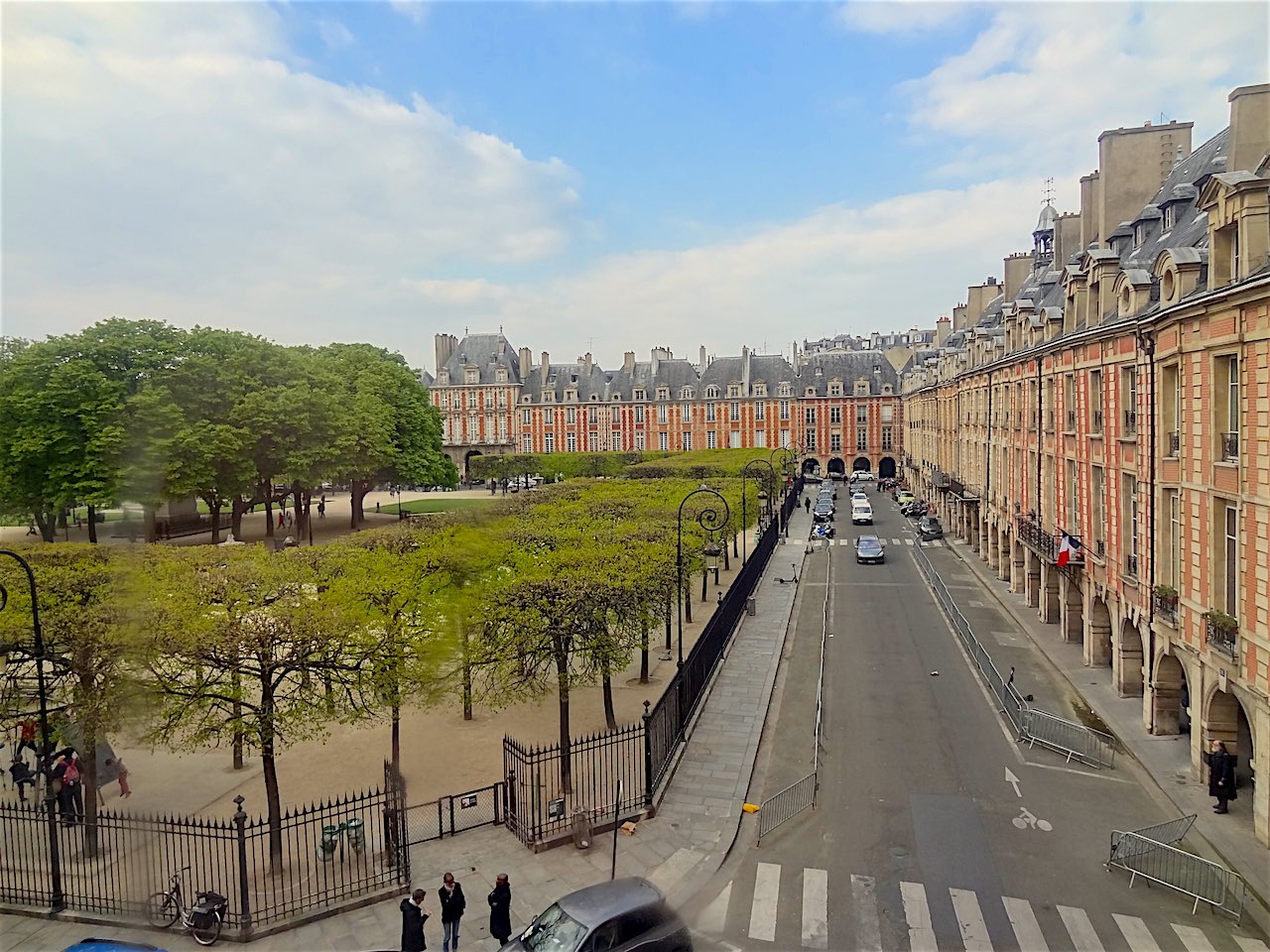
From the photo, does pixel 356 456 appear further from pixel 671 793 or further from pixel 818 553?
pixel 671 793

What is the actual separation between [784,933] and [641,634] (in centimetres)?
841

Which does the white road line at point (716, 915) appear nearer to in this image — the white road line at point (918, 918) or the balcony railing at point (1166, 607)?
the white road line at point (918, 918)

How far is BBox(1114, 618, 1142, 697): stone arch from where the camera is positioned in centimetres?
2008

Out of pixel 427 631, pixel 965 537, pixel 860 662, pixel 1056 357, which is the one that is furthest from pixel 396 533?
pixel 965 537

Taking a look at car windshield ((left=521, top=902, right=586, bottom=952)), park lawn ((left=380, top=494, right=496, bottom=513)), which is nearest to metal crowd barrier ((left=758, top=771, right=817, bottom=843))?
car windshield ((left=521, top=902, right=586, bottom=952))

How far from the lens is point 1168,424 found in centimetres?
1731

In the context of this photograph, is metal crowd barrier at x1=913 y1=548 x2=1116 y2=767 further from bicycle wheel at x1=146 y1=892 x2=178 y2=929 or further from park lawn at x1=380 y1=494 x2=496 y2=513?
park lawn at x1=380 y1=494 x2=496 y2=513

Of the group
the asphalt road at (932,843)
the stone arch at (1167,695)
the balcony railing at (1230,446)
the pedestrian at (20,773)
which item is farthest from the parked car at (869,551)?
the pedestrian at (20,773)

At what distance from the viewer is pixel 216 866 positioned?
1239 centimetres

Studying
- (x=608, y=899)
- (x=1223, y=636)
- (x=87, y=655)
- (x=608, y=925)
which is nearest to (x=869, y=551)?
(x=1223, y=636)

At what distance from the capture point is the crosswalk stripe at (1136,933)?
10.2 metres

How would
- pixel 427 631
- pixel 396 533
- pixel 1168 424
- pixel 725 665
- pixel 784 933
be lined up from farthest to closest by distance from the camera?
1. pixel 725 665
2. pixel 396 533
3. pixel 1168 424
4. pixel 427 631
5. pixel 784 933

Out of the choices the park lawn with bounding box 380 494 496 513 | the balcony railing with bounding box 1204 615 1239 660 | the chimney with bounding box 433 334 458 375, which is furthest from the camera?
the chimney with bounding box 433 334 458 375

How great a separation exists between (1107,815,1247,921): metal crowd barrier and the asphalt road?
0.23 m
